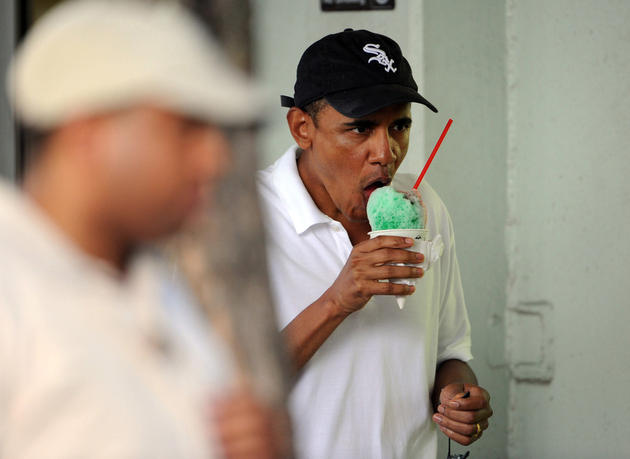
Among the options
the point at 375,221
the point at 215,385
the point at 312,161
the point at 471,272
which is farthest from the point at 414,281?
the point at 471,272

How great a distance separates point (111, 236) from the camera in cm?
57

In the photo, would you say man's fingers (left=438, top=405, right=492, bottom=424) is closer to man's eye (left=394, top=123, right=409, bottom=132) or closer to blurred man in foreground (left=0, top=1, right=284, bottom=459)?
man's eye (left=394, top=123, right=409, bottom=132)

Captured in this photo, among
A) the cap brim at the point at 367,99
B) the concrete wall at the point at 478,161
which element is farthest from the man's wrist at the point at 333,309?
the concrete wall at the point at 478,161

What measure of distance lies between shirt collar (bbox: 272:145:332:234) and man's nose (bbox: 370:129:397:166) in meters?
0.15

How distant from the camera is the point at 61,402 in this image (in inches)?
20.3

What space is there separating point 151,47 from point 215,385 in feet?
0.85

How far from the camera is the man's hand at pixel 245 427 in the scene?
1.87ft

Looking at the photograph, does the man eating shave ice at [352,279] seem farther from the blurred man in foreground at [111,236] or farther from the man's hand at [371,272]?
the blurred man in foreground at [111,236]

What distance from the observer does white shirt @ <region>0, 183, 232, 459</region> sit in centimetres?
52

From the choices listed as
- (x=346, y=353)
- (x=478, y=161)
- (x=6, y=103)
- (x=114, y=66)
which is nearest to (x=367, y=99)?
(x=346, y=353)

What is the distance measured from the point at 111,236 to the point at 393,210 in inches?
28.9

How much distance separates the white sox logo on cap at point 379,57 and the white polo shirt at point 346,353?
0.25 metres

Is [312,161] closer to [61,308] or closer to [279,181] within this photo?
[279,181]

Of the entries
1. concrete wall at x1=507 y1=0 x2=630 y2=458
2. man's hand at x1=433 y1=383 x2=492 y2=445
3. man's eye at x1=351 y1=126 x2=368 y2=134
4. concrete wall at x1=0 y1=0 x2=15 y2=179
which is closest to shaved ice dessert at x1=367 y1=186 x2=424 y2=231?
man's eye at x1=351 y1=126 x2=368 y2=134
